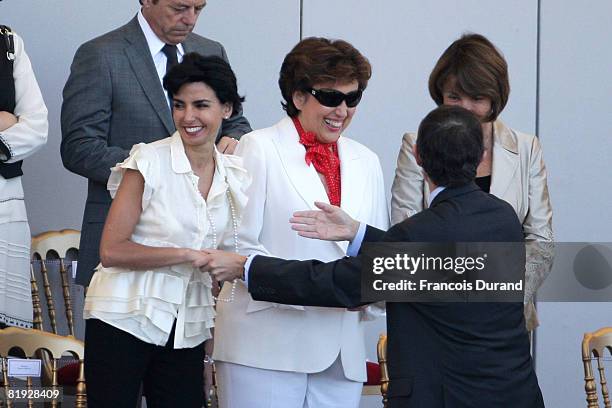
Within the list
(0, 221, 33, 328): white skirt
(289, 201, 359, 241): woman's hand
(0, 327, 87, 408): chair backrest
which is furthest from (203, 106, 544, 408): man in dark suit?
(0, 221, 33, 328): white skirt

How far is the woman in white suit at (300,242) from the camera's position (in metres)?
3.41

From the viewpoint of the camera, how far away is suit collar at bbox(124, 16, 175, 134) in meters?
4.24

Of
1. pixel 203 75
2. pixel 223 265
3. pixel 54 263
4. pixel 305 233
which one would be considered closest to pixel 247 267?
pixel 223 265

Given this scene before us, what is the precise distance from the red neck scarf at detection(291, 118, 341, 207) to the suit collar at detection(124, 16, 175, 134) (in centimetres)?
84

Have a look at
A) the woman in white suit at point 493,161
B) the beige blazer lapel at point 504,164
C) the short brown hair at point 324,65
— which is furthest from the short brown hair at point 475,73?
the short brown hair at point 324,65

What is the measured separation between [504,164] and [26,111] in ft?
5.55

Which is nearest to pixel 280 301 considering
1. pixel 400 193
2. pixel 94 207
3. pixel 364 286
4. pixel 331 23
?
pixel 364 286

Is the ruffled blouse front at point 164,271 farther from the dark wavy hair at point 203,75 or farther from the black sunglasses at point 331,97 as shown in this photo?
the black sunglasses at point 331,97

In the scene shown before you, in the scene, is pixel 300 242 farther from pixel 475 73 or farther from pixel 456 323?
pixel 475 73

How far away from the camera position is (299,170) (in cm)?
348

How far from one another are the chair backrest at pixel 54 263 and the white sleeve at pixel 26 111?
0.60 meters

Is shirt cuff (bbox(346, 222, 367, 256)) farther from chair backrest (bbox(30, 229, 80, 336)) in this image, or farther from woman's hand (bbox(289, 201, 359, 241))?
chair backrest (bbox(30, 229, 80, 336))

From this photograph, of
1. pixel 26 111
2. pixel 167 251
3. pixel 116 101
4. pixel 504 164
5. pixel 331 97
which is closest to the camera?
pixel 167 251

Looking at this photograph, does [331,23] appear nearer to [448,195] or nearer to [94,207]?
[94,207]
